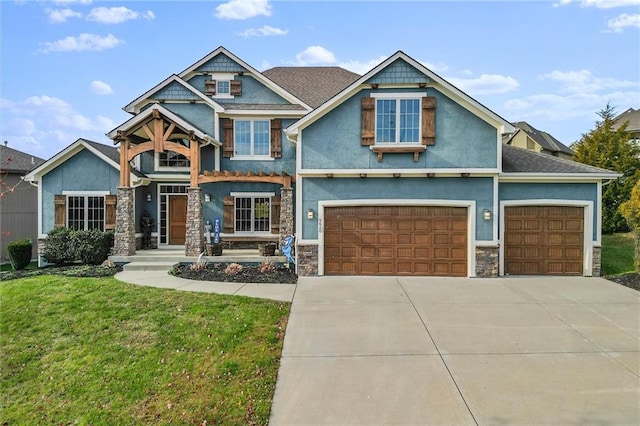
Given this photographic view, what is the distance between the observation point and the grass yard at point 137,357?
4.98 metres

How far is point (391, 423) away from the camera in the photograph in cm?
447

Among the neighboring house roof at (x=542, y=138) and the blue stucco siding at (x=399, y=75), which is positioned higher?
the neighboring house roof at (x=542, y=138)

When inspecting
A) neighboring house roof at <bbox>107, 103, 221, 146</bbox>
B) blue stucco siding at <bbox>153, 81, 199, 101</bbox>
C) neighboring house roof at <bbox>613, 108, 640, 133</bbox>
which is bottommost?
neighboring house roof at <bbox>107, 103, 221, 146</bbox>

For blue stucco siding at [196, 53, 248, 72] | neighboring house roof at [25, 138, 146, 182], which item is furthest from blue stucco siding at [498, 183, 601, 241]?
neighboring house roof at [25, 138, 146, 182]

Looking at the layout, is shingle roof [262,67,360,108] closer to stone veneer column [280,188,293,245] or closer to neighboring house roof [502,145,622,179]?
stone veneer column [280,188,293,245]

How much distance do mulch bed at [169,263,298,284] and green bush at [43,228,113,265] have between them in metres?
3.51

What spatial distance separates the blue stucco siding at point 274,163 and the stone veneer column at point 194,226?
2.34 m

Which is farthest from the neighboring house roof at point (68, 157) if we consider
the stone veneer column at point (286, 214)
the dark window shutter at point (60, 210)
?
the stone veneer column at point (286, 214)

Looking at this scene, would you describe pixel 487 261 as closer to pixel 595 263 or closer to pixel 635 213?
pixel 595 263

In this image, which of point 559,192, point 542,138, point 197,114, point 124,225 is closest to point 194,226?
point 124,225

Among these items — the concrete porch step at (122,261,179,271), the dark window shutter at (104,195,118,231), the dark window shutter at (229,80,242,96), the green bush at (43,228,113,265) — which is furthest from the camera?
the dark window shutter at (229,80,242,96)

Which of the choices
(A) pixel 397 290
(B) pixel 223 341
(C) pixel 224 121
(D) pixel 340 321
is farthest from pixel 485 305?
(C) pixel 224 121

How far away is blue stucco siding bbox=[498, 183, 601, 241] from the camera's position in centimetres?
1176

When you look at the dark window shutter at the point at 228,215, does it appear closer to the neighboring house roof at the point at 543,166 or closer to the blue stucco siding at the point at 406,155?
the blue stucco siding at the point at 406,155
